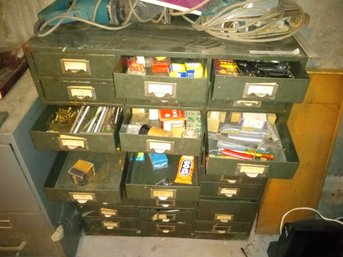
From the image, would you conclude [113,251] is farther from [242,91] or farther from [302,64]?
[302,64]

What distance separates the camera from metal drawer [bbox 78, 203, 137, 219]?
1436mm

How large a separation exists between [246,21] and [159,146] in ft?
1.79

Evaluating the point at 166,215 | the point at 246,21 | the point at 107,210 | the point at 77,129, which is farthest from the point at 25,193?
the point at 246,21

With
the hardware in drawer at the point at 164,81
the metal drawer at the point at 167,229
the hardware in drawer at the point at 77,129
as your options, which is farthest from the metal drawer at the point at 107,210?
the hardware in drawer at the point at 164,81

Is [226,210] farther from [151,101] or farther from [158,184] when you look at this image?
[151,101]

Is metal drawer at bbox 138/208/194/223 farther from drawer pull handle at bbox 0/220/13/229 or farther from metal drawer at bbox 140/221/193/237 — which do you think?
drawer pull handle at bbox 0/220/13/229

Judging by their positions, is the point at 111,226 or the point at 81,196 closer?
the point at 81,196

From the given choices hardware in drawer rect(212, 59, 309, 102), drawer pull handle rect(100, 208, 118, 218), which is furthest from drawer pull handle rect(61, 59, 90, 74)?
drawer pull handle rect(100, 208, 118, 218)

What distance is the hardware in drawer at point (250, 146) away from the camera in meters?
1.06

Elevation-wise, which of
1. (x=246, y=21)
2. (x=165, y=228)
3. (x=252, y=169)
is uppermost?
Result: (x=246, y=21)

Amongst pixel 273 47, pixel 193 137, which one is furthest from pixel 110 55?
pixel 273 47

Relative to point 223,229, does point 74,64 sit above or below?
above

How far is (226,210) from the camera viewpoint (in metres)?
1.42

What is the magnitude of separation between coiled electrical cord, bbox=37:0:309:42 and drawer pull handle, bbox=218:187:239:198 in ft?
2.29
